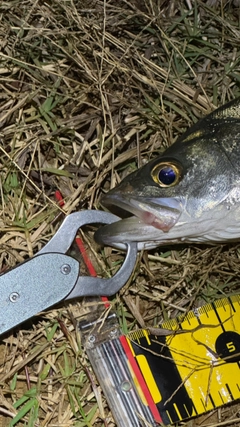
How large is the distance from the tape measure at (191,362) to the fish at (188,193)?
17.4 inches

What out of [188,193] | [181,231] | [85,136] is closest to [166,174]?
[188,193]

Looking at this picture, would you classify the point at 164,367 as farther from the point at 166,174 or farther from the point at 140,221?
the point at 166,174

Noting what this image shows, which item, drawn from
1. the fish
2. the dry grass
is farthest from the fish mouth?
the dry grass

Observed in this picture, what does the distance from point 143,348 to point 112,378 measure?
0.60 feet

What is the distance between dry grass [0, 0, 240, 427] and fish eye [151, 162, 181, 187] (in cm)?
39

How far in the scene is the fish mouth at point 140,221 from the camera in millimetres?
2359

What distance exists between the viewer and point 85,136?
284 centimetres

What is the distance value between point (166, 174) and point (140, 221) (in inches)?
8.4

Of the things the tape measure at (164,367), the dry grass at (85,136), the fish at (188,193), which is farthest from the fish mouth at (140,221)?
the tape measure at (164,367)

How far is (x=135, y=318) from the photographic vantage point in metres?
2.74

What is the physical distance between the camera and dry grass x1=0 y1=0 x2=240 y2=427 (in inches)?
105

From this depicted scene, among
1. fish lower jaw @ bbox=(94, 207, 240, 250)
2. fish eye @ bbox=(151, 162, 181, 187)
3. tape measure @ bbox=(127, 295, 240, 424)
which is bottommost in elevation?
tape measure @ bbox=(127, 295, 240, 424)

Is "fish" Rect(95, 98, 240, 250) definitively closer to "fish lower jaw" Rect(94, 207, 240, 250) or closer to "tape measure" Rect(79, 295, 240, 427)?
"fish lower jaw" Rect(94, 207, 240, 250)

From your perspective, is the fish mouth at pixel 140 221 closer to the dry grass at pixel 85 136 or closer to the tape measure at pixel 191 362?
the dry grass at pixel 85 136
